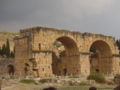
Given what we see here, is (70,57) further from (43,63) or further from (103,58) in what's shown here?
(103,58)

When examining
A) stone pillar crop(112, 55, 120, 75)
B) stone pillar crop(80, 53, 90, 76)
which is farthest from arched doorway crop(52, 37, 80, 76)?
stone pillar crop(112, 55, 120, 75)

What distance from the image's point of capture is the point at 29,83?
33.9 meters

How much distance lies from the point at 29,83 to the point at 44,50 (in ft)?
23.8

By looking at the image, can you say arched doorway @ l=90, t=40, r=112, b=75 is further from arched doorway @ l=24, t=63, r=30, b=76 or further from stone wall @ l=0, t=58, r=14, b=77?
stone wall @ l=0, t=58, r=14, b=77

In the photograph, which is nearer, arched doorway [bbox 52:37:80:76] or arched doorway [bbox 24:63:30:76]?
arched doorway [bbox 24:63:30:76]

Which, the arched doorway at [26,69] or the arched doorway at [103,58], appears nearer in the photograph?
the arched doorway at [26,69]

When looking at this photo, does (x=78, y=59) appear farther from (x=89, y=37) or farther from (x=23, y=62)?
(x=23, y=62)

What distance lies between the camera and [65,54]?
48.2m

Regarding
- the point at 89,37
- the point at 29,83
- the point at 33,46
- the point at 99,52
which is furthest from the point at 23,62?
the point at 99,52

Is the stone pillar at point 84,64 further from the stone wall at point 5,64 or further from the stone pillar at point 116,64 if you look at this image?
the stone wall at point 5,64

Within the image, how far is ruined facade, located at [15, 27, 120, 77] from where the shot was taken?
39.5 m

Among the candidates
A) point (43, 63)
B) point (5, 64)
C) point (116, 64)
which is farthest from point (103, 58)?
point (5, 64)

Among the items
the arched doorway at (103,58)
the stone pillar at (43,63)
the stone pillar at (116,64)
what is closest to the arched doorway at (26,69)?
the stone pillar at (43,63)

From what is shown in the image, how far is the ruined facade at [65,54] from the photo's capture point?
39.5m
